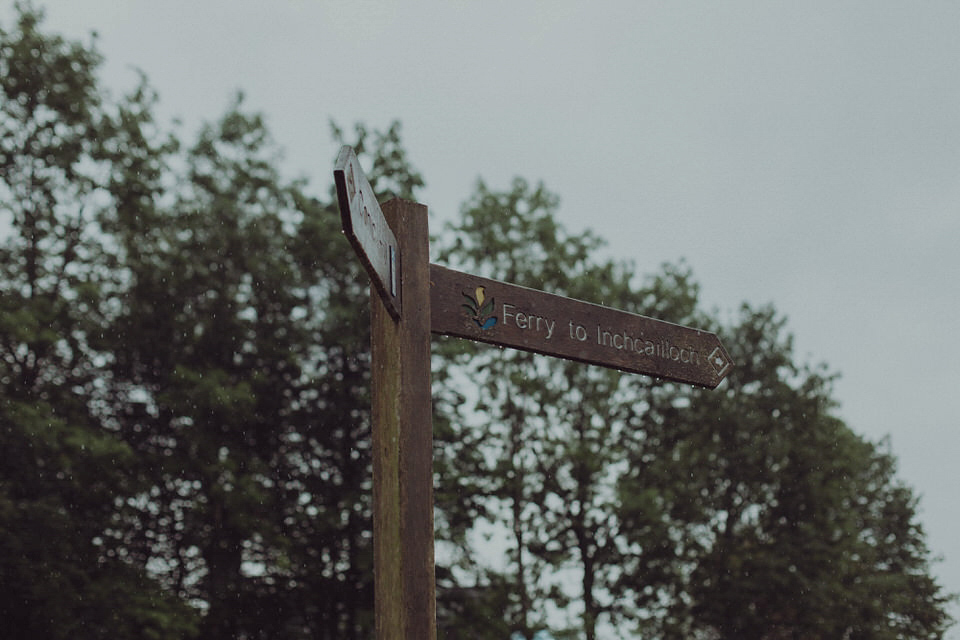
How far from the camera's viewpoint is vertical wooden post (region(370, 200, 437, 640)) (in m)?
2.49

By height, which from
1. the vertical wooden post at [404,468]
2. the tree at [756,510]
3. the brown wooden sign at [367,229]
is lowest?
the vertical wooden post at [404,468]

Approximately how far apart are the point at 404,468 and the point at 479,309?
2.30 feet

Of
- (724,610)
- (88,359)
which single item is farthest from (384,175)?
(724,610)

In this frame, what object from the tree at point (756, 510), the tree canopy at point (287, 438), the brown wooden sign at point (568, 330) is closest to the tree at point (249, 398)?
the tree canopy at point (287, 438)

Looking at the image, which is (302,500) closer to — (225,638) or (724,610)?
(225,638)

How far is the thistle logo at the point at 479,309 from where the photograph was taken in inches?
119

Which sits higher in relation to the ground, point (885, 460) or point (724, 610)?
point (885, 460)

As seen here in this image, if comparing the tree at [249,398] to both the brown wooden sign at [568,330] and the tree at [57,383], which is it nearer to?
the tree at [57,383]

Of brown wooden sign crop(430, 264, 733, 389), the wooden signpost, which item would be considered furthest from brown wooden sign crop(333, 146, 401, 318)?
brown wooden sign crop(430, 264, 733, 389)

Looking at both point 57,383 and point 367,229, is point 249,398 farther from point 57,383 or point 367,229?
point 367,229

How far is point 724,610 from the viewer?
1839cm

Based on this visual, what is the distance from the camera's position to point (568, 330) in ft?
10.9

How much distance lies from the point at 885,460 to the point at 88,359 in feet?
83.1

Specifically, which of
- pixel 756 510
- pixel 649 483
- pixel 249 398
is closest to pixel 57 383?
pixel 249 398
